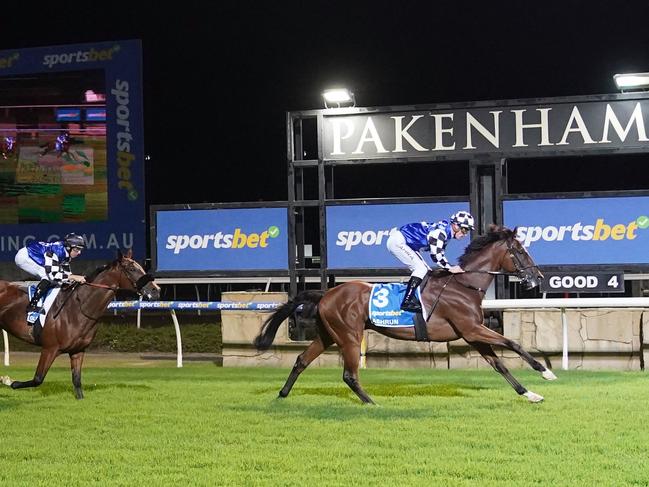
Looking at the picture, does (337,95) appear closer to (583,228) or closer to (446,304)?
(583,228)

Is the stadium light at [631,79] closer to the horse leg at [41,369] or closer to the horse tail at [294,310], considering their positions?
the horse tail at [294,310]

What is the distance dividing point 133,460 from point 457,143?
641 cm

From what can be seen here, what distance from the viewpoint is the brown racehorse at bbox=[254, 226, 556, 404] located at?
23.4ft

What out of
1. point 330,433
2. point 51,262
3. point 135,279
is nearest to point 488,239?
point 330,433

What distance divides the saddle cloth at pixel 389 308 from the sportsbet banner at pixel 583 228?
3058mm

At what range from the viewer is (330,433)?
18.1 ft

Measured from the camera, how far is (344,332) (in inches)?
284

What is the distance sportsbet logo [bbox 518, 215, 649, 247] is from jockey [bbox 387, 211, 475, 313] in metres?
2.69

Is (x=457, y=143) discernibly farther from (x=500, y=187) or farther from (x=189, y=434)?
(x=189, y=434)

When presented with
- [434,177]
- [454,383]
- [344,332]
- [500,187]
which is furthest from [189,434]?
[434,177]

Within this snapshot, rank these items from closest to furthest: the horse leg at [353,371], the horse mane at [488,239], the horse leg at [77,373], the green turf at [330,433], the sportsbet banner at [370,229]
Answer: the green turf at [330,433]
the horse leg at [353,371]
the horse mane at [488,239]
the horse leg at [77,373]
the sportsbet banner at [370,229]

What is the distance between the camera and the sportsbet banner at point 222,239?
1073 cm

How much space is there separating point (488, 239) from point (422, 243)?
1.92 feet

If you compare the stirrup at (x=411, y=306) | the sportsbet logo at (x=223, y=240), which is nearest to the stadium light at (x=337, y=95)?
the sportsbet logo at (x=223, y=240)
